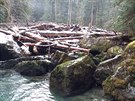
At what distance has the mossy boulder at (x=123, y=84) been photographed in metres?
7.82

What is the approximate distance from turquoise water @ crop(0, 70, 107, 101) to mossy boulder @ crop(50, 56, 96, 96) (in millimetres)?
296

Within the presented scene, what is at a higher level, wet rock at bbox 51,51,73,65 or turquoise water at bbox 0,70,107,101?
wet rock at bbox 51,51,73,65

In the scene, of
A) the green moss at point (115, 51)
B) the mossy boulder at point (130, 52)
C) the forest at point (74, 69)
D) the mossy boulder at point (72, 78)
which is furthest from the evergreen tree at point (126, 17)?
the mossy boulder at point (72, 78)

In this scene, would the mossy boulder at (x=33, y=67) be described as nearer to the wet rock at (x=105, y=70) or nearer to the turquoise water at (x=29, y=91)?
the turquoise water at (x=29, y=91)

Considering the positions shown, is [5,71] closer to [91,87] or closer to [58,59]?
[58,59]

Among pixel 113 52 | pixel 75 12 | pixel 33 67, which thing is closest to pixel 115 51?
pixel 113 52

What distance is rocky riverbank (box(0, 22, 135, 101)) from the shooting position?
27.4ft

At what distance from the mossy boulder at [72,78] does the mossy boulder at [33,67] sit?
231 centimetres

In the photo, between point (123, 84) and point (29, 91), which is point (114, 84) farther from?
point (29, 91)

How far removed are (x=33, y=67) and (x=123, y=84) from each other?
5283mm

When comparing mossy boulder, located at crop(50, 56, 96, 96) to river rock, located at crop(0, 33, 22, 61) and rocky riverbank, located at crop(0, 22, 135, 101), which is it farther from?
river rock, located at crop(0, 33, 22, 61)

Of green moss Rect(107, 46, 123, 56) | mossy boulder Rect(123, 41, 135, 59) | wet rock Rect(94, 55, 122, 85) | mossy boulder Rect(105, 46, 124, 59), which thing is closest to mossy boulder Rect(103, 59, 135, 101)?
mossy boulder Rect(123, 41, 135, 59)

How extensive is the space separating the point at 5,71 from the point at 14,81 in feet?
5.94

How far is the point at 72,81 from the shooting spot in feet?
31.1
